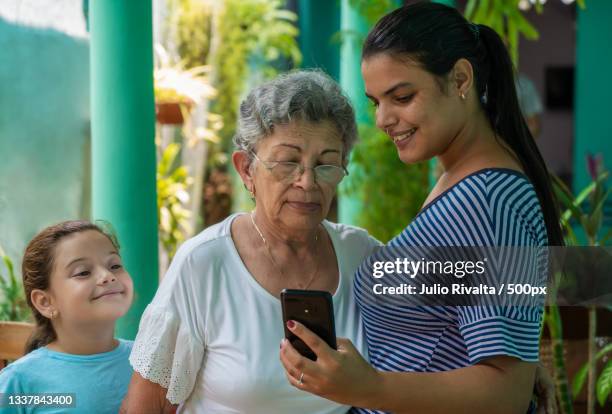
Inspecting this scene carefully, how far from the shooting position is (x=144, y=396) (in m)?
1.78

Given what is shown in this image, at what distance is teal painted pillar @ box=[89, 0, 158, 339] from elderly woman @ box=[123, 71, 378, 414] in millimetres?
541

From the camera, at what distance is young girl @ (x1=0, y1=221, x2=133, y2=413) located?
6.20 feet

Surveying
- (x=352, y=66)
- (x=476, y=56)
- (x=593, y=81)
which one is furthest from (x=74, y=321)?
(x=593, y=81)

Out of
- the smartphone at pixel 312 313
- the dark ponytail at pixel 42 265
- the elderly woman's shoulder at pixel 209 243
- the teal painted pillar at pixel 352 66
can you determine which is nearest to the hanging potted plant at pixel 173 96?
the teal painted pillar at pixel 352 66

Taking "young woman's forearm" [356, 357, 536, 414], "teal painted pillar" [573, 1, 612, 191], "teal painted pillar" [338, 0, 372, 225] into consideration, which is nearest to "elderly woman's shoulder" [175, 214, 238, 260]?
"young woman's forearm" [356, 357, 536, 414]

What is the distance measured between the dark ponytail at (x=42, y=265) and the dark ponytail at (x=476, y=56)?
0.83 m

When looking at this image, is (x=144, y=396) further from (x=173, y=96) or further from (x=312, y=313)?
(x=173, y=96)

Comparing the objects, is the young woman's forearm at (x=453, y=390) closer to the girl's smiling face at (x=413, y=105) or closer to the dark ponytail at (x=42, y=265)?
the girl's smiling face at (x=413, y=105)

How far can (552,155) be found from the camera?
40.2 ft

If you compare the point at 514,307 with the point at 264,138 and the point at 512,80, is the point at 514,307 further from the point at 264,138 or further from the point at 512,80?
the point at 264,138

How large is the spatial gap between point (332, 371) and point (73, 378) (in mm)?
785

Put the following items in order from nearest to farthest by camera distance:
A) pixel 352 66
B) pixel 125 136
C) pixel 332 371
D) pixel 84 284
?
1. pixel 332 371
2. pixel 84 284
3. pixel 125 136
4. pixel 352 66

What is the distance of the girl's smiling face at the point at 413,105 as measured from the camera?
1.58m

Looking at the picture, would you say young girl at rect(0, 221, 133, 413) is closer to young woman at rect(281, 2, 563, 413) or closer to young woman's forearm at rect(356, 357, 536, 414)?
young woman at rect(281, 2, 563, 413)
